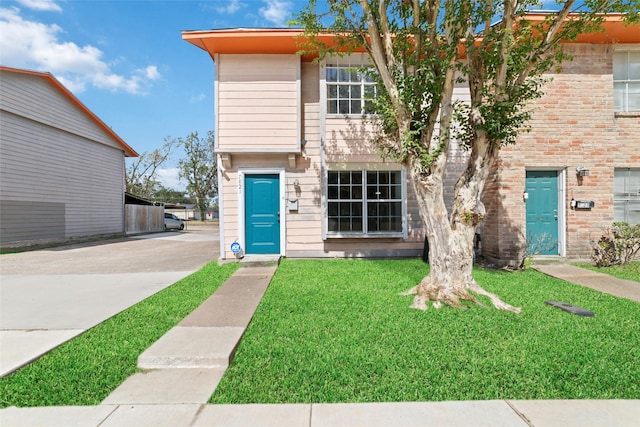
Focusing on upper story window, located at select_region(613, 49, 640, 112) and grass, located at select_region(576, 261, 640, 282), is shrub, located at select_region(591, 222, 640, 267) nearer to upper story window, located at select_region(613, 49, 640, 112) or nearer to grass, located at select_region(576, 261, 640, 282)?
grass, located at select_region(576, 261, 640, 282)

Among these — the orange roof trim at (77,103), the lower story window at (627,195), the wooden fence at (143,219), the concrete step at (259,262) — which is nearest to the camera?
the concrete step at (259,262)

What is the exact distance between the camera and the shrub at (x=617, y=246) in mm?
6559

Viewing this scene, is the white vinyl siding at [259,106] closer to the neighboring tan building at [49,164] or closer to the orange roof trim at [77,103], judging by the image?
the neighboring tan building at [49,164]

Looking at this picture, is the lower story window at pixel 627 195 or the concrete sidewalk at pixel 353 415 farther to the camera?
the lower story window at pixel 627 195

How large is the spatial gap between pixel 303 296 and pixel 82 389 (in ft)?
9.10

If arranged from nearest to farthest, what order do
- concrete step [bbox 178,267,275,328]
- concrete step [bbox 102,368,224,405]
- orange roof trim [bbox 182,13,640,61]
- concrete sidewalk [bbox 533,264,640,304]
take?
concrete step [bbox 102,368,224,405]
concrete step [bbox 178,267,275,328]
concrete sidewalk [bbox 533,264,640,304]
orange roof trim [bbox 182,13,640,61]

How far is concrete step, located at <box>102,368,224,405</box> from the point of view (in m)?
2.28

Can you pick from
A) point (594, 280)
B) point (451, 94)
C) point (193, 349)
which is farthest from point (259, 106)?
point (594, 280)

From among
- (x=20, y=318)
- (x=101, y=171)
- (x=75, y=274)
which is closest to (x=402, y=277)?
(x=20, y=318)

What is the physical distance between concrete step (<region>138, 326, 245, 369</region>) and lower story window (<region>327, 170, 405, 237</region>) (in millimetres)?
4478

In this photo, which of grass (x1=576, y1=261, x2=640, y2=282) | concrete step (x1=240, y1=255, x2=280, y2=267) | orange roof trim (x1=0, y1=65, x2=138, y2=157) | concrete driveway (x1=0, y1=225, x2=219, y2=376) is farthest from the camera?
orange roof trim (x1=0, y1=65, x2=138, y2=157)

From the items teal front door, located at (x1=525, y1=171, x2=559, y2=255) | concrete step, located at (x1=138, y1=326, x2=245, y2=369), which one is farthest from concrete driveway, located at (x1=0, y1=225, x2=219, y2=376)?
teal front door, located at (x1=525, y1=171, x2=559, y2=255)

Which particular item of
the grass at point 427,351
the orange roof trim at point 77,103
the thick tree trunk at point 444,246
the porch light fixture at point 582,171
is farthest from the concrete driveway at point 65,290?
the porch light fixture at point 582,171

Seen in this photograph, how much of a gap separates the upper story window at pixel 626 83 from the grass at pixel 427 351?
5426mm
